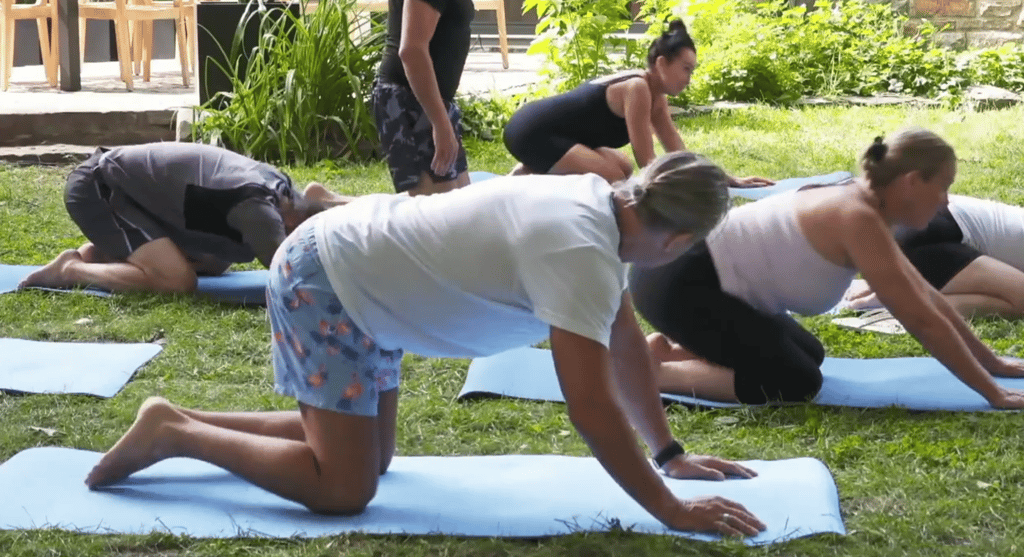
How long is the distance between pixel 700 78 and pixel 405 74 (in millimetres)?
5332

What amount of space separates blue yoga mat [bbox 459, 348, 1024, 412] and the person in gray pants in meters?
0.94

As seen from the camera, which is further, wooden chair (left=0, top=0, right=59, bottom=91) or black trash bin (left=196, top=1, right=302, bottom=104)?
wooden chair (left=0, top=0, right=59, bottom=91)

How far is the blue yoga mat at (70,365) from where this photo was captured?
11.4 feet

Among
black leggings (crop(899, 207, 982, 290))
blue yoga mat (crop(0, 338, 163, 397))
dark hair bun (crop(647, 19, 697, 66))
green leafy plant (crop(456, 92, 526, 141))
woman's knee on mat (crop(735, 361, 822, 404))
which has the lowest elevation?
blue yoga mat (crop(0, 338, 163, 397))

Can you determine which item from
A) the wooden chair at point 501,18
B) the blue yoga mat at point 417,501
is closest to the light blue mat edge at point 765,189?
the blue yoga mat at point 417,501

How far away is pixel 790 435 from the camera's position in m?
3.15

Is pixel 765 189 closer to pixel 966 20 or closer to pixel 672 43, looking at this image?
pixel 672 43

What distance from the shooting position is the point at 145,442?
2.58 metres

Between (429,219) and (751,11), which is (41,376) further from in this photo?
(751,11)

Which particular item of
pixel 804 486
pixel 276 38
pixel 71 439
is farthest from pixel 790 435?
pixel 276 38

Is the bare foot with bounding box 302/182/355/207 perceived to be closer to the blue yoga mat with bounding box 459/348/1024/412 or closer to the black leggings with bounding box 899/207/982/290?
the blue yoga mat with bounding box 459/348/1024/412

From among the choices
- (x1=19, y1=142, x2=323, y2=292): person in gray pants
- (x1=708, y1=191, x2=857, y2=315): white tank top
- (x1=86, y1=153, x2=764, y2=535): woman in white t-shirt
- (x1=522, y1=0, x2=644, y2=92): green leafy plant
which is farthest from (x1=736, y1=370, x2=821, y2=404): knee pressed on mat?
(x1=522, y1=0, x2=644, y2=92): green leafy plant

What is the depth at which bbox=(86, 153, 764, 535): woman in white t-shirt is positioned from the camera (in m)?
2.15

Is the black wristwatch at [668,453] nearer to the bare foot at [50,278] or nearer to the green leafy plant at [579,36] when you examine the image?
the bare foot at [50,278]
